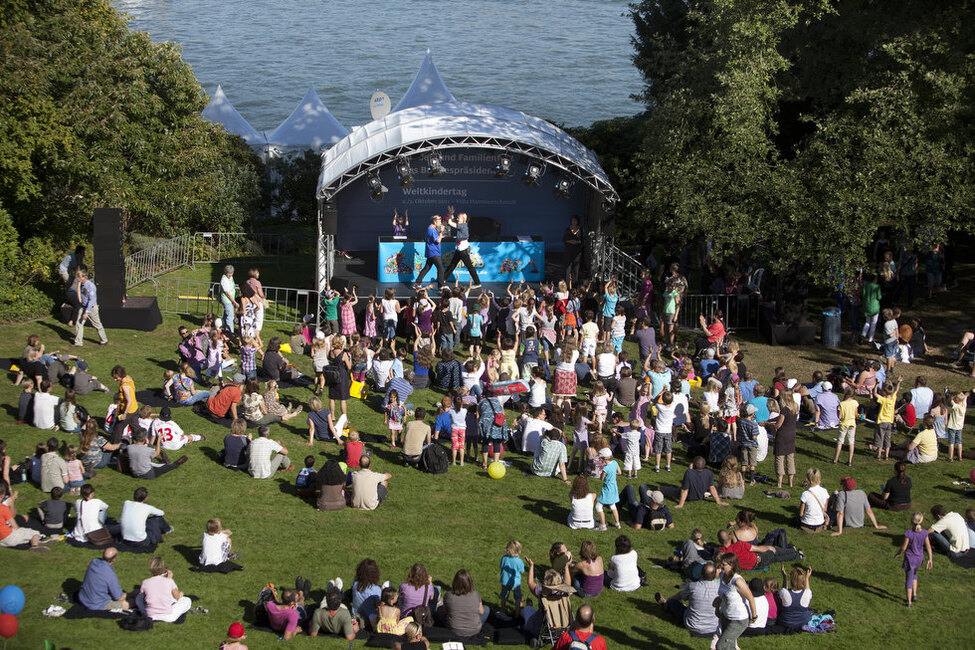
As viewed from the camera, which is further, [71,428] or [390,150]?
[390,150]

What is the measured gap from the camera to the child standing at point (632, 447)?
53.9 feet

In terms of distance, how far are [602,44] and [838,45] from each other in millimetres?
68818

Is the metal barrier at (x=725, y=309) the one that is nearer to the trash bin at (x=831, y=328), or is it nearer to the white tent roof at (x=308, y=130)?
the trash bin at (x=831, y=328)

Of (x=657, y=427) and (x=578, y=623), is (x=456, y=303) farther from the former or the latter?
(x=578, y=623)

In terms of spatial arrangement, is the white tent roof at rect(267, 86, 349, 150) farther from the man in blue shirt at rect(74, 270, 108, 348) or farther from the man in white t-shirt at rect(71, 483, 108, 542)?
the man in white t-shirt at rect(71, 483, 108, 542)

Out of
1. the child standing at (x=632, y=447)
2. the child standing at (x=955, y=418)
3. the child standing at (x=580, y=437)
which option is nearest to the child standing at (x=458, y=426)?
the child standing at (x=580, y=437)

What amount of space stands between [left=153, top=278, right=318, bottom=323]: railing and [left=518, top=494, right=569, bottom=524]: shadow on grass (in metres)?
8.86

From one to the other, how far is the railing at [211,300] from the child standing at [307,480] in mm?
7536

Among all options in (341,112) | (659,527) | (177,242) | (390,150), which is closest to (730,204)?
(390,150)

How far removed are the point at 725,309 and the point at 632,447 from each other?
27.5 feet

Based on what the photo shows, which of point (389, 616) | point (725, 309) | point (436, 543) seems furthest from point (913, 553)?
point (725, 309)

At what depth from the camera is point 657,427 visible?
1700 centimetres

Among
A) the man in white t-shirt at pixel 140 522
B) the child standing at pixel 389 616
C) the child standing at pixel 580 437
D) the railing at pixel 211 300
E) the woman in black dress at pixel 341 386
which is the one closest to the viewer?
the child standing at pixel 389 616

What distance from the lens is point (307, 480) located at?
15789 millimetres
